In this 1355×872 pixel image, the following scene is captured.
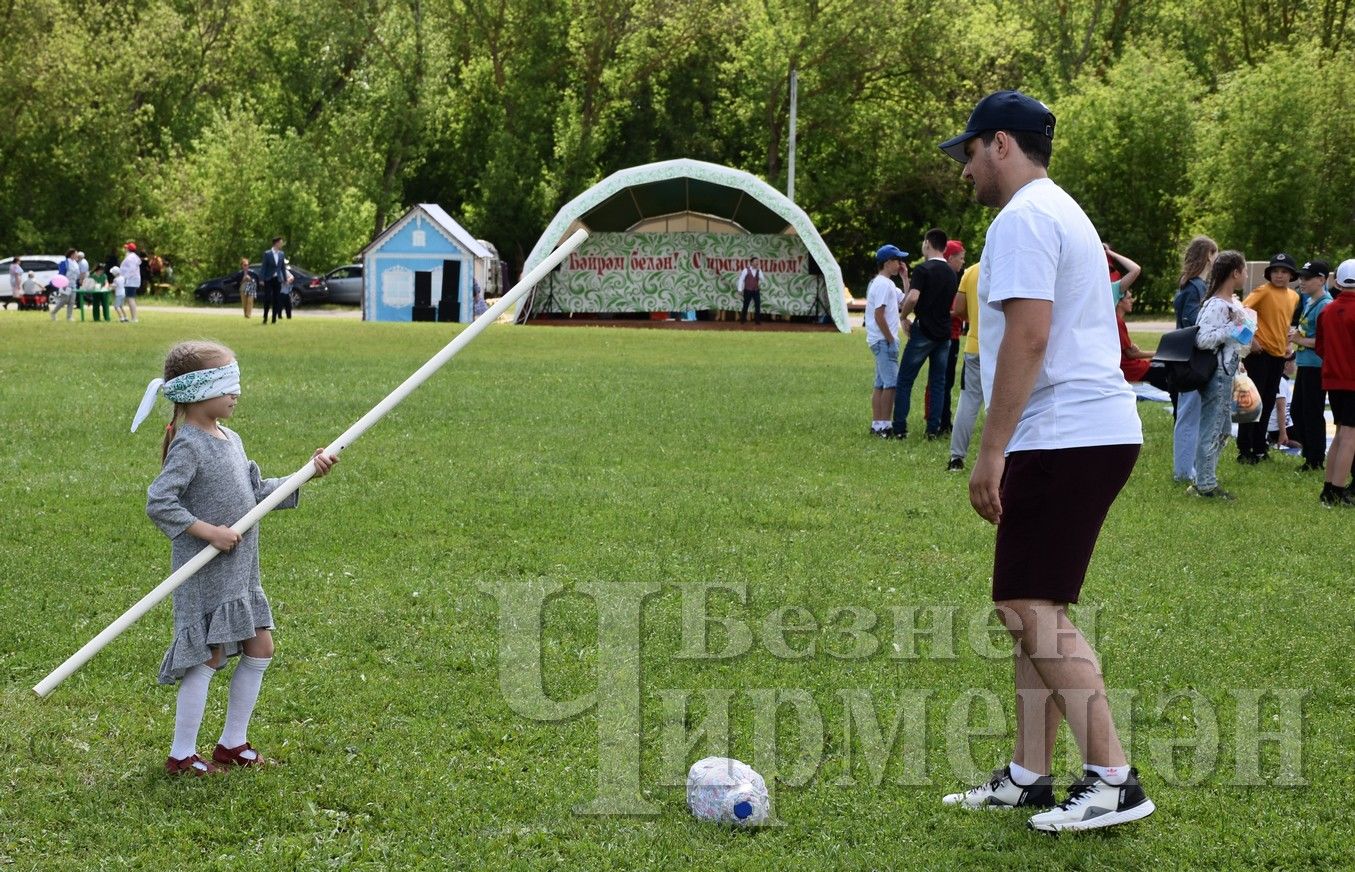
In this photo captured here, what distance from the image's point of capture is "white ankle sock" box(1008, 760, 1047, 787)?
457cm

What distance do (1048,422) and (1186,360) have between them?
693 centimetres

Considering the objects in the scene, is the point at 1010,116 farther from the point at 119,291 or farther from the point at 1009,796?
the point at 119,291

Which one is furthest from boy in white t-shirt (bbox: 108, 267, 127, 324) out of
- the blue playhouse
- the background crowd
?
the background crowd

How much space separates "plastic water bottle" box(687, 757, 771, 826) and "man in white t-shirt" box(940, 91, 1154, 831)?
2.89 feet

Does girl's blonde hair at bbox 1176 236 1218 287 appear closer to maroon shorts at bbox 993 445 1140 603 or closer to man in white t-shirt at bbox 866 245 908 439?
man in white t-shirt at bbox 866 245 908 439

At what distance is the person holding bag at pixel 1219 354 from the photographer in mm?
10531

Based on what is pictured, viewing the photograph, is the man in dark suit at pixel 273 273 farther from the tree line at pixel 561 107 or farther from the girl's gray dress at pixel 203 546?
the girl's gray dress at pixel 203 546

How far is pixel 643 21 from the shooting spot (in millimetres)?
54438

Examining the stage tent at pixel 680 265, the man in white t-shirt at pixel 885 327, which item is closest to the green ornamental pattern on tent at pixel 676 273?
the stage tent at pixel 680 265

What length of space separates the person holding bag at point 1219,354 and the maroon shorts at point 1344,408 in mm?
756

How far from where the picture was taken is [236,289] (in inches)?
1836

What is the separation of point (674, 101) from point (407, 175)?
1149 centimetres

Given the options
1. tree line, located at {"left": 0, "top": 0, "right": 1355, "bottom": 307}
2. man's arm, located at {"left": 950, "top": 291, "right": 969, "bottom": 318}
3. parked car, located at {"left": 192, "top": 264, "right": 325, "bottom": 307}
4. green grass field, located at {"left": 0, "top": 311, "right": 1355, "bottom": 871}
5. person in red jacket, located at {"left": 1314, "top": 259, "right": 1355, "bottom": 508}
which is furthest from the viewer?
tree line, located at {"left": 0, "top": 0, "right": 1355, "bottom": 307}

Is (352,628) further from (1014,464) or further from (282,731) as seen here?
(1014,464)
